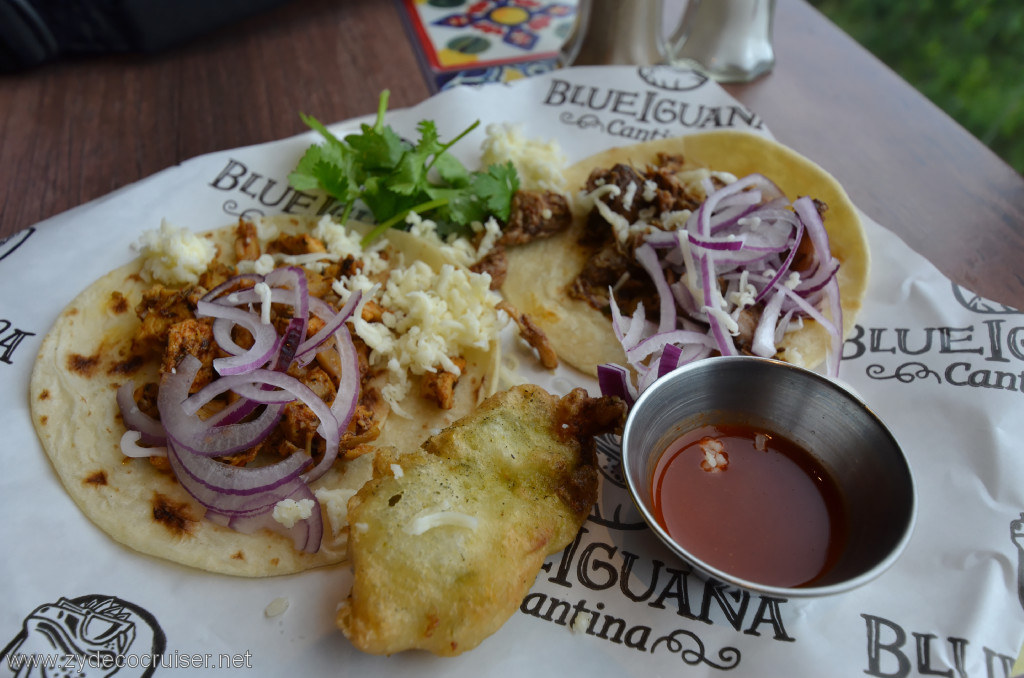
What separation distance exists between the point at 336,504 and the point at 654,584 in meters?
1.09

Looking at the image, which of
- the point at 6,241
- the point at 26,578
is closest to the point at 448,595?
the point at 26,578

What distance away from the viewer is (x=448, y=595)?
197cm

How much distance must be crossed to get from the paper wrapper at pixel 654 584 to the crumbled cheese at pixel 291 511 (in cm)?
18

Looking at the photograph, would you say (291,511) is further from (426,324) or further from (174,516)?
(426,324)

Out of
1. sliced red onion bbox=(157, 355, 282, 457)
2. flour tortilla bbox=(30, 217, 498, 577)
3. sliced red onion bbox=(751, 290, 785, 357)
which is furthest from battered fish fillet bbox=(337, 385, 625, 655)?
sliced red onion bbox=(751, 290, 785, 357)

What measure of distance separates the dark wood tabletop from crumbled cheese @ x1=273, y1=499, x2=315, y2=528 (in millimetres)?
2291

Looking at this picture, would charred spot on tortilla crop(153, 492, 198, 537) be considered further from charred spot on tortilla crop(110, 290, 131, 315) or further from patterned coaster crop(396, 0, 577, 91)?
patterned coaster crop(396, 0, 577, 91)

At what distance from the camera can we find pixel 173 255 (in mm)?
2828

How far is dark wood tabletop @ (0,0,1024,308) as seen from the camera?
355 centimetres

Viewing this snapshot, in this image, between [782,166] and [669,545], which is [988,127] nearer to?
[782,166]

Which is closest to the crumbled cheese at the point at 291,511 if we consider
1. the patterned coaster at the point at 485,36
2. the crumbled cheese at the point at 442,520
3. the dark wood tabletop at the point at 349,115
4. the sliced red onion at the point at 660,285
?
the crumbled cheese at the point at 442,520

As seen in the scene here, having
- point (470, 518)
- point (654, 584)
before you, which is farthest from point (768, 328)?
point (470, 518)

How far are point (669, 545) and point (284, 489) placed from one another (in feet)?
4.25

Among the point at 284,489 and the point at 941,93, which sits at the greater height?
the point at 284,489
